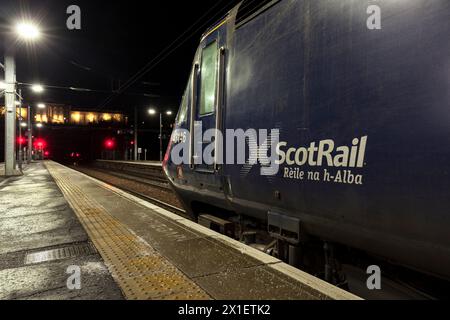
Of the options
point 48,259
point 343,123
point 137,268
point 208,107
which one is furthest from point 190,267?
point 208,107

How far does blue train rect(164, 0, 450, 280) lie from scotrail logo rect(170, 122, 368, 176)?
0.01 metres

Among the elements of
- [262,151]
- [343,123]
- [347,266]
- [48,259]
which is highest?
[343,123]

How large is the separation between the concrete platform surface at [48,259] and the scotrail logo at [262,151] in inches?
76.5

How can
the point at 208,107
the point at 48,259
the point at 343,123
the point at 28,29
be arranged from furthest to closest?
the point at 28,29
the point at 208,107
the point at 48,259
the point at 343,123

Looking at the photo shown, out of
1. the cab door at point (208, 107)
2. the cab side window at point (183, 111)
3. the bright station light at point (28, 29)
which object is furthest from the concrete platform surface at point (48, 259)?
the bright station light at point (28, 29)

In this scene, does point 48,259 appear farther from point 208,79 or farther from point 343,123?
point 343,123

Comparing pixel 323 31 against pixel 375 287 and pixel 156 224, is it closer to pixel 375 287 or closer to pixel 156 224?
pixel 375 287

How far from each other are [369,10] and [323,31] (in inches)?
18.8

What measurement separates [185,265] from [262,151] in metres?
1.54

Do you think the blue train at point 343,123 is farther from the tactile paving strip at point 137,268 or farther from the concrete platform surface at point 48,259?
the concrete platform surface at point 48,259

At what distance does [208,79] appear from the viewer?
16.5 feet

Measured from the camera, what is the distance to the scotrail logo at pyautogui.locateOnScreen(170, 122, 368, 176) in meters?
2.64

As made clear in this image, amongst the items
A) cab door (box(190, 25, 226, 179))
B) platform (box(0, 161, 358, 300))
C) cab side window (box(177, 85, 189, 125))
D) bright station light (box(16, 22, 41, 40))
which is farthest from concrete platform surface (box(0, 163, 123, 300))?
bright station light (box(16, 22, 41, 40))
